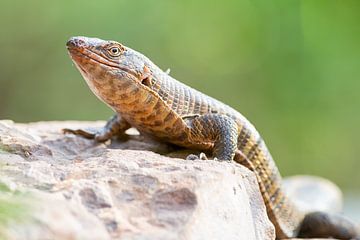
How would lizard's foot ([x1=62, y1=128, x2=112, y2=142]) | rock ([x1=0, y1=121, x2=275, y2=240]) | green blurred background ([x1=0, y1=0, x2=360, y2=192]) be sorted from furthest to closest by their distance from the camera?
green blurred background ([x1=0, y1=0, x2=360, y2=192])
lizard's foot ([x1=62, y1=128, x2=112, y2=142])
rock ([x1=0, y1=121, x2=275, y2=240])

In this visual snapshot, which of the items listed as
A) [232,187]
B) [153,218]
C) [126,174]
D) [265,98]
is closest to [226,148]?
[232,187]

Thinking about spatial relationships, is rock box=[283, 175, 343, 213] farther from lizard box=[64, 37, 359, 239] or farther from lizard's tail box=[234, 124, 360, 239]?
lizard box=[64, 37, 359, 239]

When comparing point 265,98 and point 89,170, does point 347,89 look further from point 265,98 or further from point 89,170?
point 89,170

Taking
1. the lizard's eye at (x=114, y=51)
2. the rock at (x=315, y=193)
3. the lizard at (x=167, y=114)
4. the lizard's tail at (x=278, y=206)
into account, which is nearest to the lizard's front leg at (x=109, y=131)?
the lizard at (x=167, y=114)

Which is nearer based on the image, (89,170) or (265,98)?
(89,170)

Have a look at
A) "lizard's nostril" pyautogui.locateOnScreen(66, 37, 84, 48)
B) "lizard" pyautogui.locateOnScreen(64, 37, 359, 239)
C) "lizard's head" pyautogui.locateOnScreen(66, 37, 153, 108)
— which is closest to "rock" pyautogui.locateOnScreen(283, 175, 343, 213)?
"lizard" pyautogui.locateOnScreen(64, 37, 359, 239)
